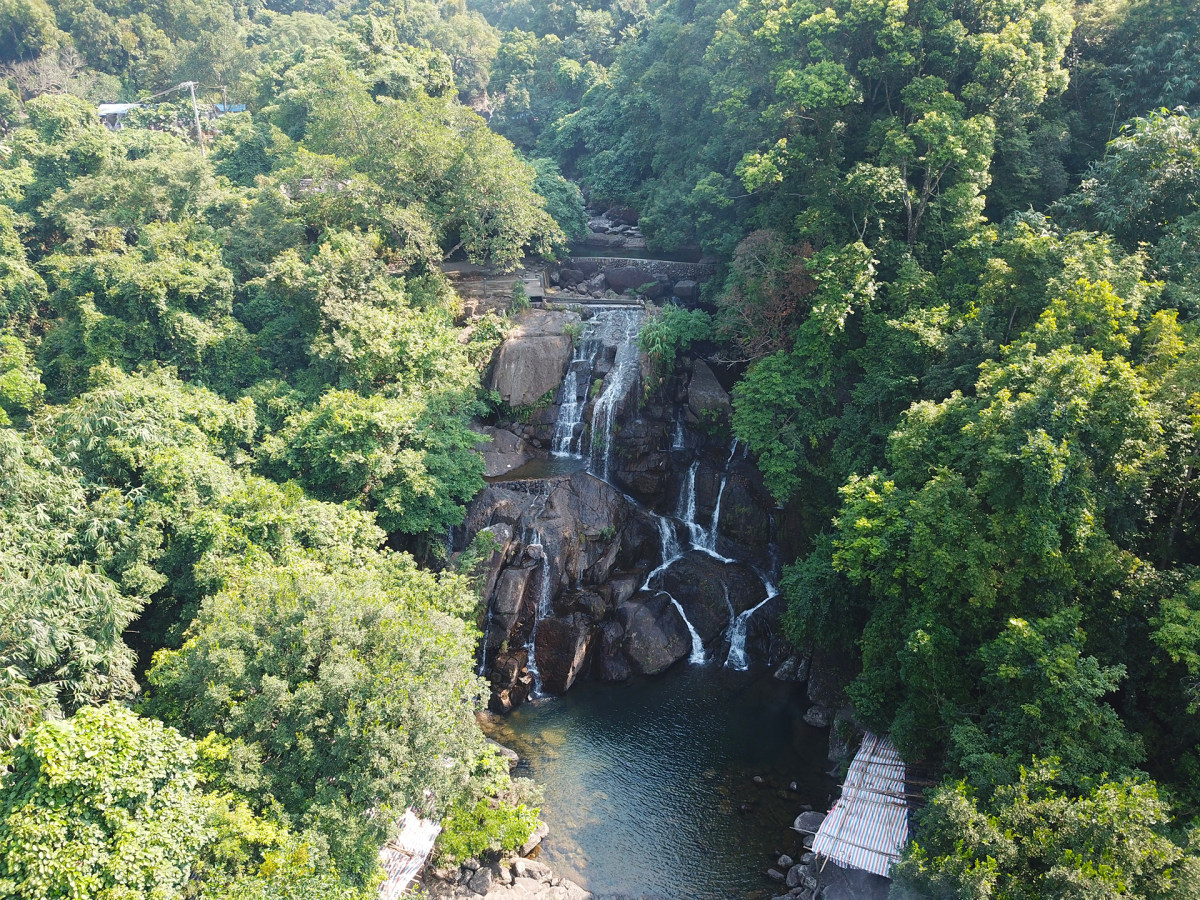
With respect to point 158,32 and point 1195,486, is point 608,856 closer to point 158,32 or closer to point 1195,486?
point 1195,486

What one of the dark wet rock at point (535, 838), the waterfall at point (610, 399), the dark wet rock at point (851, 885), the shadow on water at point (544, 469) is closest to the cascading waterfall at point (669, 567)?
the waterfall at point (610, 399)

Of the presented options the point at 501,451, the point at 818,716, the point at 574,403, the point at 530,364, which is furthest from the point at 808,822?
the point at 530,364

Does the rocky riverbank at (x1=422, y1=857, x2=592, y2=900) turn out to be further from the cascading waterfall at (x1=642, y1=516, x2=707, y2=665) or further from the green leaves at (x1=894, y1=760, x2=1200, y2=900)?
the cascading waterfall at (x1=642, y1=516, x2=707, y2=665)

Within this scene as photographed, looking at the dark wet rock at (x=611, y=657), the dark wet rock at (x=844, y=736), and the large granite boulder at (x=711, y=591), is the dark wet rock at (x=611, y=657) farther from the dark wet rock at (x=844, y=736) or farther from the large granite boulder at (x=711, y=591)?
the dark wet rock at (x=844, y=736)

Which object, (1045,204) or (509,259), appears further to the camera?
(509,259)

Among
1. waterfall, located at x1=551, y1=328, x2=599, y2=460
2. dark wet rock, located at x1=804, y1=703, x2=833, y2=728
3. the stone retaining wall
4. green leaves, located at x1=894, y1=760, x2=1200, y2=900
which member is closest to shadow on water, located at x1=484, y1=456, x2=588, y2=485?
waterfall, located at x1=551, y1=328, x2=599, y2=460

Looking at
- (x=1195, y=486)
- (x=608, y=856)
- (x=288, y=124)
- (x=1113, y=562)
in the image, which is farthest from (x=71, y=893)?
(x=288, y=124)

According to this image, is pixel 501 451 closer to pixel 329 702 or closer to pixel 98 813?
pixel 329 702
